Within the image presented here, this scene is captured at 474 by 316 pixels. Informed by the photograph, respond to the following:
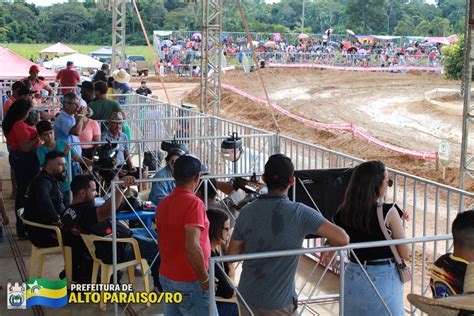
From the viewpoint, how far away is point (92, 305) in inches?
283

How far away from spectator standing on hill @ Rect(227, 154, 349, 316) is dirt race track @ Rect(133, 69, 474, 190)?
598 inches

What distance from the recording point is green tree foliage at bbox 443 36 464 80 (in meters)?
37.6

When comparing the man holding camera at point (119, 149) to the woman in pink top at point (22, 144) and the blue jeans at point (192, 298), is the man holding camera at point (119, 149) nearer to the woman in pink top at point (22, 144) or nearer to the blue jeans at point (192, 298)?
the woman in pink top at point (22, 144)

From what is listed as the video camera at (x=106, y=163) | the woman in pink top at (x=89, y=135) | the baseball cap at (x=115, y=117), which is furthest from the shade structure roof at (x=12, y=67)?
the video camera at (x=106, y=163)

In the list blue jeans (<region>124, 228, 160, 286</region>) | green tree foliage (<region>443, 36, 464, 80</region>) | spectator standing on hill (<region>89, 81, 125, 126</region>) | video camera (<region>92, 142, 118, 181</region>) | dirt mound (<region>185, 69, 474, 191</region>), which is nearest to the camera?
blue jeans (<region>124, 228, 160, 286</region>)

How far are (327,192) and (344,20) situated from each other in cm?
10229

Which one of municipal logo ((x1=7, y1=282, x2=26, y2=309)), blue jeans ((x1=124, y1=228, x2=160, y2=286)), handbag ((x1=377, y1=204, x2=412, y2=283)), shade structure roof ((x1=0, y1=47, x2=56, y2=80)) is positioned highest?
shade structure roof ((x1=0, y1=47, x2=56, y2=80))

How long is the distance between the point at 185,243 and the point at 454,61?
36147mm

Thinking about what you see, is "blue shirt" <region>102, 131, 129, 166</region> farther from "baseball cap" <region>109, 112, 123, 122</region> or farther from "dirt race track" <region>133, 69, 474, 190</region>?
"dirt race track" <region>133, 69, 474, 190</region>

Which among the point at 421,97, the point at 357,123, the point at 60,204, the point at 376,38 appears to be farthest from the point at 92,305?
the point at 376,38

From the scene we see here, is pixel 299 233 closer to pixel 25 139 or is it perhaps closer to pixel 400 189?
pixel 25 139

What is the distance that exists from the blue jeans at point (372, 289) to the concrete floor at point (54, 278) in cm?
242

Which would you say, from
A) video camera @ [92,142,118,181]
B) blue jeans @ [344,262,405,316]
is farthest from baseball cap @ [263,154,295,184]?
video camera @ [92,142,118,181]

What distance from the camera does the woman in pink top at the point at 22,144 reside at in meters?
9.69
